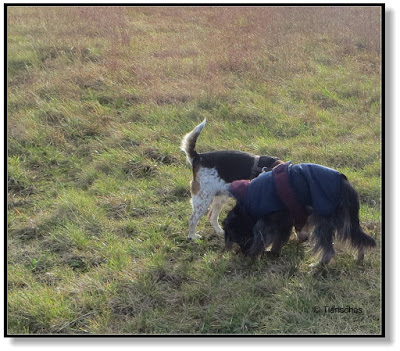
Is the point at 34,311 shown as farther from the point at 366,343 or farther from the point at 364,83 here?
the point at 364,83

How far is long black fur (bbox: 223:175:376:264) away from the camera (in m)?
3.64

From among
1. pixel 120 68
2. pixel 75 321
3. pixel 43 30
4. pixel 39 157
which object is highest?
pixel 43 30

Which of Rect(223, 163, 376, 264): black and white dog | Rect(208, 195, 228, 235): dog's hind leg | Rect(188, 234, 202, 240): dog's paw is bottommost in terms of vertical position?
Rect(188, 234, 202, 240): dog's paw

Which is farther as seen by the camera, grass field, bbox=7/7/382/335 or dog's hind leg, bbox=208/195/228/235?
dog's hind leg, bbox=208/195/228/235

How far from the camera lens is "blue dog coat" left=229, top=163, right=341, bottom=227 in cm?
357

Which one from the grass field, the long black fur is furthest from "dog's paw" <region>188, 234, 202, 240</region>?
the long black fur

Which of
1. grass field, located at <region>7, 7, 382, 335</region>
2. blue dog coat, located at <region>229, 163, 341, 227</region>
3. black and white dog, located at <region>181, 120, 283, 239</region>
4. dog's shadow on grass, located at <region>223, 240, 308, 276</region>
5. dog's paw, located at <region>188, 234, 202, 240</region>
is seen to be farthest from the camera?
dog's paw, located at <region>188, 234, 202, 240</region>

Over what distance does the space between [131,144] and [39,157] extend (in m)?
1.10

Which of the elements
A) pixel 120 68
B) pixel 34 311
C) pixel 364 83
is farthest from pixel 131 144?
pixel 364 83

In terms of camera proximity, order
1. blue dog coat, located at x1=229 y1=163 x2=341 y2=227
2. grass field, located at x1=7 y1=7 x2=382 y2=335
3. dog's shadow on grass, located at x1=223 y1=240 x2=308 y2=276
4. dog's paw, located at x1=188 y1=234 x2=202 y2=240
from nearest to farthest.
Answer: grass field, located at x1=7 y1=7 x2=382 y2=335 < blue dog coat, located at x1=229 y1=163 x2=341 y2=227 < dog's shadow on grass, located at x1=223 y1=240 x2=308 y2=276 < dog's paw, located at x1=188 y1=234 x2=202 y2=240

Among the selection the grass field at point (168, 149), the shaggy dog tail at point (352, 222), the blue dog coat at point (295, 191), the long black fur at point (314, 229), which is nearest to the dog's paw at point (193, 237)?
the grass field at point (168, 149)

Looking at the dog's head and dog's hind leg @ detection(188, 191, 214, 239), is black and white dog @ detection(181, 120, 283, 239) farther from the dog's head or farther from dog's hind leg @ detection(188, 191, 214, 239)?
the dog's head

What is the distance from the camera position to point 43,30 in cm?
907

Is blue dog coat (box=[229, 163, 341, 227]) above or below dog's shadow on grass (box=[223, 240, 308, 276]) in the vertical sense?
above
